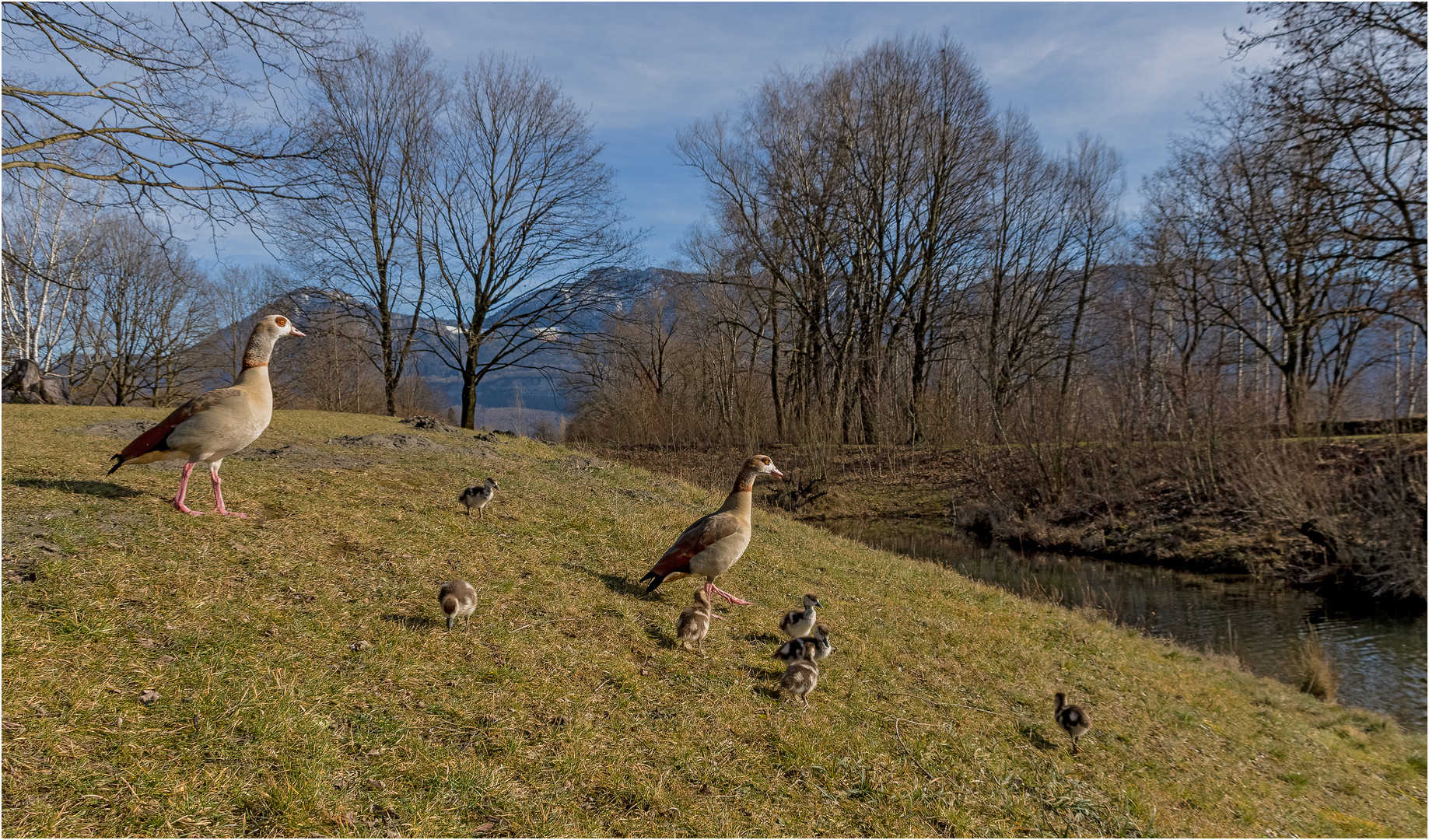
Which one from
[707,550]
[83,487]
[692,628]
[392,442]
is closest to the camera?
[692,628]

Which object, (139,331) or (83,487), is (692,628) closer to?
(83,487)

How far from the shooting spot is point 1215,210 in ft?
101

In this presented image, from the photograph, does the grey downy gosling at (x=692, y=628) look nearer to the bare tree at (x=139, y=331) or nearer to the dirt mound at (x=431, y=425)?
the dirt mound at (x=431, y=425)

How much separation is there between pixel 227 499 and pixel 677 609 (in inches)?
188

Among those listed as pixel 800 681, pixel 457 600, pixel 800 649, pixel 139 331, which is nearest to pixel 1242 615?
pixel 800 649

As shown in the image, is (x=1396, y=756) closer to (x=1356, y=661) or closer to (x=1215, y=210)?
(x=1356, y=661)

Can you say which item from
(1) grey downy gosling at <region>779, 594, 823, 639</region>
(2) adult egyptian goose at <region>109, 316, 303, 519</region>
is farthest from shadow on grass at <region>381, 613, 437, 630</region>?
(1) grey downy gosling at <region>779, 594, 823, 639</region>

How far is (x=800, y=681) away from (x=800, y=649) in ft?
2.08

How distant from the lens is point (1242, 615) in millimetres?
15367

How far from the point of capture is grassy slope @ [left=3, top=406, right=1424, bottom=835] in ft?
11.4

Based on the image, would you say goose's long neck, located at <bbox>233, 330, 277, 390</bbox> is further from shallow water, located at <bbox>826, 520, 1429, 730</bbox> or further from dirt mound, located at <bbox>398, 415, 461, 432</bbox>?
shallow water, located at <bbox>826, 520, 1429, 730</bbox>

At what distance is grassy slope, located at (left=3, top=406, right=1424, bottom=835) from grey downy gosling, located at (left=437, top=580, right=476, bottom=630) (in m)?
0.16

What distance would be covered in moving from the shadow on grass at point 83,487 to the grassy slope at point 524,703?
0.19 ft

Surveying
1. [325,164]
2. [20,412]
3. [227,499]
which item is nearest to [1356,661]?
[227,499]
